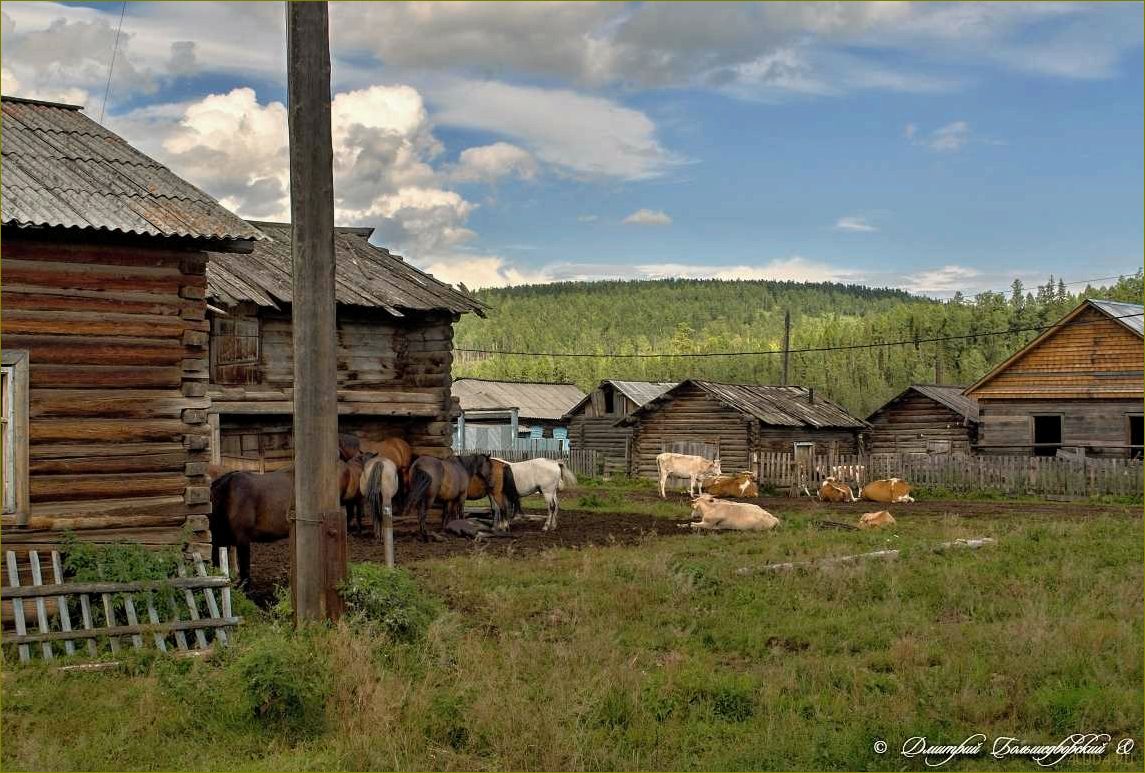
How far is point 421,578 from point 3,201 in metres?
6.58

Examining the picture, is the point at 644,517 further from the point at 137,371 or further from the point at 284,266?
the point at 137,371

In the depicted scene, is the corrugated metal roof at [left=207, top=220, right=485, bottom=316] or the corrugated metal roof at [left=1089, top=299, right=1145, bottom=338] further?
the corrugated metal roof at [left=1089, top=299, right=1145, bottom=338]

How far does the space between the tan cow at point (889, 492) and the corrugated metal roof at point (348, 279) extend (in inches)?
501

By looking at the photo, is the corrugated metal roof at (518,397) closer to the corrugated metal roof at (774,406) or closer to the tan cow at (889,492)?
the corrugated metal roof at (774,406)

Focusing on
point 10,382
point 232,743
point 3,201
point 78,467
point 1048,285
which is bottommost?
point 232,743

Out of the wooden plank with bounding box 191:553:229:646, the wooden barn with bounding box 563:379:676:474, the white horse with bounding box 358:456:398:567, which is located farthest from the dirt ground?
the wooden barn with bounding box 563:379:676:474

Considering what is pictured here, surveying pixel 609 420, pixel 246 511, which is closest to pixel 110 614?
pixel 246 511

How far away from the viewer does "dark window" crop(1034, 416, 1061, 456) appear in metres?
37.7

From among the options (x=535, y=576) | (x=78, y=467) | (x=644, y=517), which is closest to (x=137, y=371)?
(x=78, y=467)

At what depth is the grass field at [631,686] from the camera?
23.6ft

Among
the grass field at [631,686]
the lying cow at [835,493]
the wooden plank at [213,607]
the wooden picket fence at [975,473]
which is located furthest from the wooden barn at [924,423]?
the wooden plank at [213,607]

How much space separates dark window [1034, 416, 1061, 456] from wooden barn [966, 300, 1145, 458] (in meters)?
0.09

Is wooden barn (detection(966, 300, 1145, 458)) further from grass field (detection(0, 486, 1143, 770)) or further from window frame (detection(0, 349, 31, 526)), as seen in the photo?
window frame (detection(0, 349, 31, 526))

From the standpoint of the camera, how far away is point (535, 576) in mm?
14102
